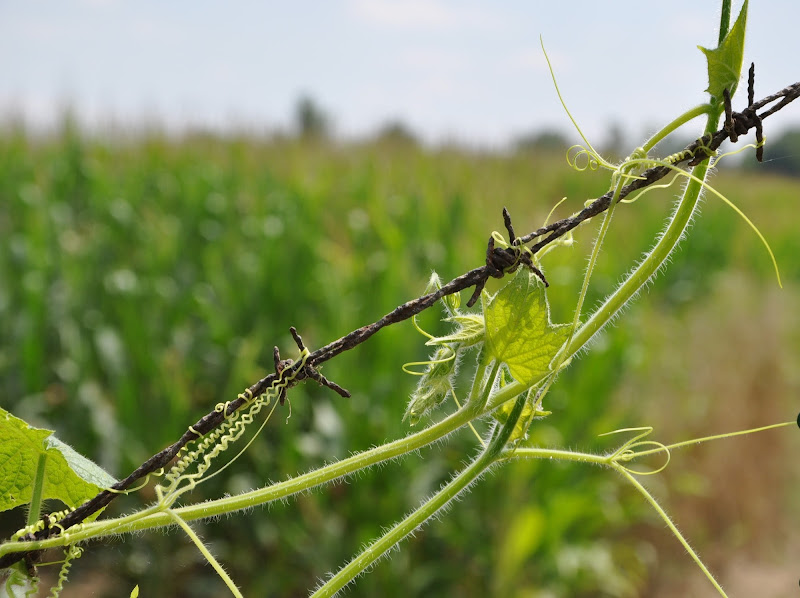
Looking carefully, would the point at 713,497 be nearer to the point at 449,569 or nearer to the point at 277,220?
the point at 449,569

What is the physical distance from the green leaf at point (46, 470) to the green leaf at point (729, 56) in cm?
54

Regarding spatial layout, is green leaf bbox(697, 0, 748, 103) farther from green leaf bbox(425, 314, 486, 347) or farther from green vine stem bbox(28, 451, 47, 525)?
green vine stem bbox(28, 451, 47, 525)

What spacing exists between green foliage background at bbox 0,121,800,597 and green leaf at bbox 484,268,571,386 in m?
1.85

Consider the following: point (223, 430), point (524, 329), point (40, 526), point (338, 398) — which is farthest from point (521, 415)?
point (338, 398)

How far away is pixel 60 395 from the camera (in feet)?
12.3

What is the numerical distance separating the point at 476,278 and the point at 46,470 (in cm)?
38

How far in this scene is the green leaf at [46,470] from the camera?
1.86 ft

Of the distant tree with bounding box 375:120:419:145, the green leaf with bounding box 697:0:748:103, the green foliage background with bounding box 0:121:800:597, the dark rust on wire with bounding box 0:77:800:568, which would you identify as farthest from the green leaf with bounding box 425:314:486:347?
the distant tree with bounding box 375:120:419:145

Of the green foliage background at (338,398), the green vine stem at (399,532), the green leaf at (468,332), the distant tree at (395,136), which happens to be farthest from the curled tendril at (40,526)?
the distant tree at (395,136)

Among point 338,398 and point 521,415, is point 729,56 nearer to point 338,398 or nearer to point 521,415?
point 521,415

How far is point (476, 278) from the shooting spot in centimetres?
55

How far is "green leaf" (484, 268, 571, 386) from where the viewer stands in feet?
1.70

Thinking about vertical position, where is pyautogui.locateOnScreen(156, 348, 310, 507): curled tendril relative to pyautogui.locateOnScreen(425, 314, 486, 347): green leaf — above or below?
below

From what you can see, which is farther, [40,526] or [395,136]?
[395,136]
